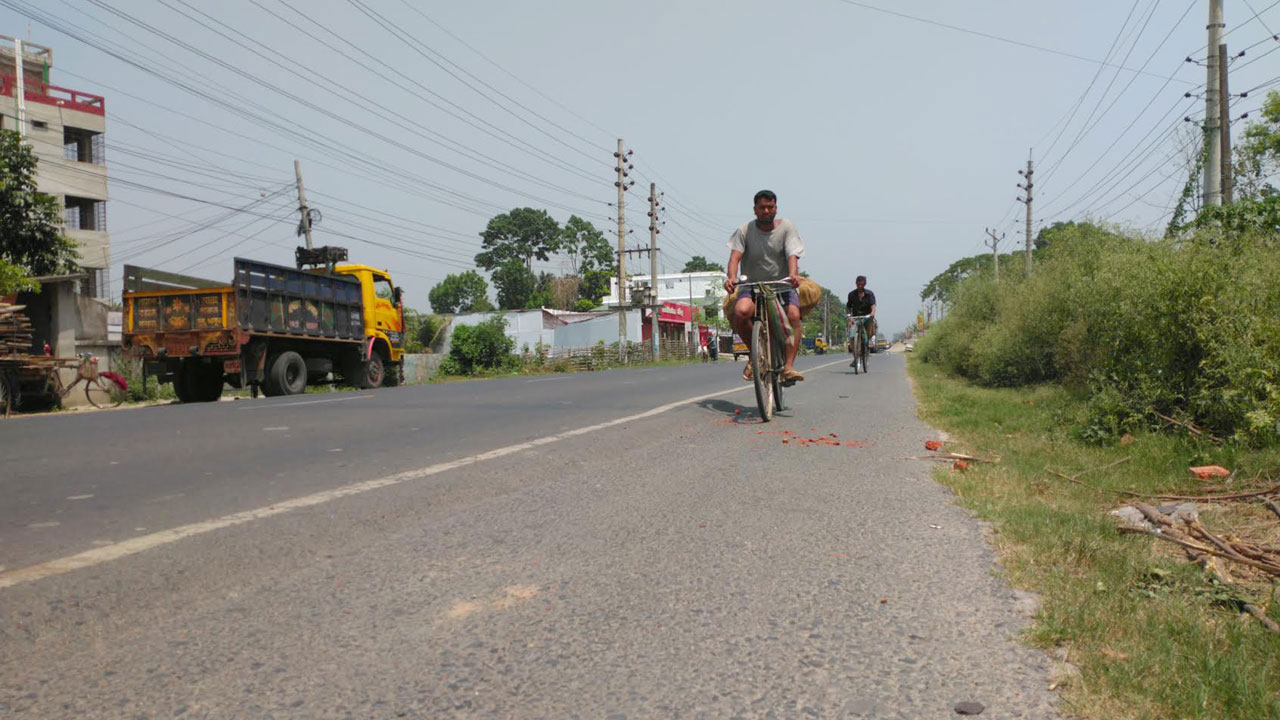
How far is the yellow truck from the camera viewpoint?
14445 millimetres

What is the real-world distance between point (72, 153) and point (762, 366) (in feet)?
119

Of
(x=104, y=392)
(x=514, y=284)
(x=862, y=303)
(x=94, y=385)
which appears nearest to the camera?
(x=862, y=303)

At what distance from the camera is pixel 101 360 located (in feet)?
69.9

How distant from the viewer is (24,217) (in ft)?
66.1

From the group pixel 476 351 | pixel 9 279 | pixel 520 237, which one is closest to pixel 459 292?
pixel 520 237

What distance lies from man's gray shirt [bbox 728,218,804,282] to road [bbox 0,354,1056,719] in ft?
10.4

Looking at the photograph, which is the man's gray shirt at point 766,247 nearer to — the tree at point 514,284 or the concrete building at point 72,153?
the concrete building at point 72,153

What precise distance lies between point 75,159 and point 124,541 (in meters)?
37.5

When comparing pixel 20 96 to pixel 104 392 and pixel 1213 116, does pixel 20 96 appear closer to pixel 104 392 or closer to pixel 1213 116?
pixel 104 392

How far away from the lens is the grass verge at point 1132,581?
1.96 metres

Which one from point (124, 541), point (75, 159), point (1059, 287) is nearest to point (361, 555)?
point (124, 541)

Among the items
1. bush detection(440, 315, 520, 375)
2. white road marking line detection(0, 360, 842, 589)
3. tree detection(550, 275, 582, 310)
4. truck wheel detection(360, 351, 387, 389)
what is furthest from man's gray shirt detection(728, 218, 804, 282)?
tree detection(550, 275, 582, 310)

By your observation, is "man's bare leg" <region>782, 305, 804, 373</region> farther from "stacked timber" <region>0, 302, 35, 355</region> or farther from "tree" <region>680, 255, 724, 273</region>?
"tree" <region>680, 255, 724, 273</region>

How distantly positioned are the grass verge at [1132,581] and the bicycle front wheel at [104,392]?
18781 millimetres
